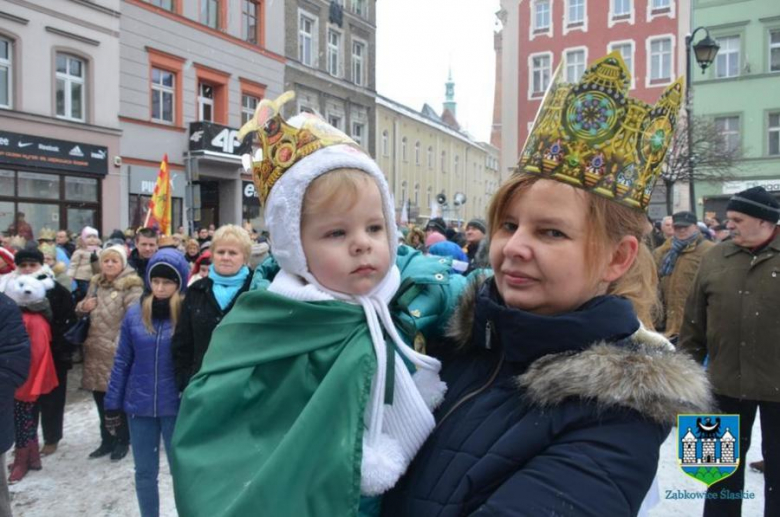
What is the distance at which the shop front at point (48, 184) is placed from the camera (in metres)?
14.7

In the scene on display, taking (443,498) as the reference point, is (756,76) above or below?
above

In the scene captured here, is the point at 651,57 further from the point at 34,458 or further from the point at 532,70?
the point at 34,458

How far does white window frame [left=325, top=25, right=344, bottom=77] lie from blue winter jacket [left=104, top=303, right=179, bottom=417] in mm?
25193

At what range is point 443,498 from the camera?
50.3 inches

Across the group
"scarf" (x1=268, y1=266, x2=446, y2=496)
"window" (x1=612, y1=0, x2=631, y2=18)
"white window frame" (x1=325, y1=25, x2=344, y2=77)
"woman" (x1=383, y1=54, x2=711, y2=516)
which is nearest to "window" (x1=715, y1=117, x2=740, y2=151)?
"window" (x1=612, y1=0, x2=631, y2=18)

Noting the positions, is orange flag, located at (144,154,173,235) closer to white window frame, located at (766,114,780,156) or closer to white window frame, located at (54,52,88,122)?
white window frame, located at (54,52,88,122)

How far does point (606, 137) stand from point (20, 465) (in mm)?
5698

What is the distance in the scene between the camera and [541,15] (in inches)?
1236

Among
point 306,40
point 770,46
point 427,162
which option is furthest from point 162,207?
point 427,162

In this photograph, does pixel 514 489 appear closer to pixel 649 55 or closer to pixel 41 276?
pixel 41 276

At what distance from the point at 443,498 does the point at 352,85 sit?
29.8 m

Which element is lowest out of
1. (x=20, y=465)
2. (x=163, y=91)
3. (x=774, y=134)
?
(x=20, y=465)

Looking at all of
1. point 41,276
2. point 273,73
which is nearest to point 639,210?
point 41,276

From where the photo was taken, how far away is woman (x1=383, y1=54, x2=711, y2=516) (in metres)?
1.15
